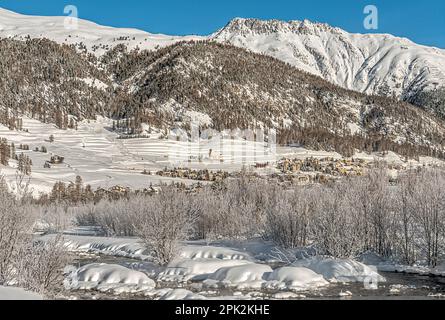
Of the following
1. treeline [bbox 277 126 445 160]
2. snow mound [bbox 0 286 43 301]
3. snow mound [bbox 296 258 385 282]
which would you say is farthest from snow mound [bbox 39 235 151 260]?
treeline [bbox 277 126 445 160]

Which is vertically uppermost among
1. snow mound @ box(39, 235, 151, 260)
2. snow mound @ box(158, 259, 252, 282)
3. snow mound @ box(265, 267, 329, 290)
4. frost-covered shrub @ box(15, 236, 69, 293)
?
frost-covered shrub @ box(15, 236, 69, 293)

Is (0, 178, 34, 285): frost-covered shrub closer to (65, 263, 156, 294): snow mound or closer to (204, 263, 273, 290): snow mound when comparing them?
(65, 263, 156, 294): snow mound

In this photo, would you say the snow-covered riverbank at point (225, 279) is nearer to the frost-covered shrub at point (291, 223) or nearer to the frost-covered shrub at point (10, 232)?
the frost-covered shrub at point (10, 232)

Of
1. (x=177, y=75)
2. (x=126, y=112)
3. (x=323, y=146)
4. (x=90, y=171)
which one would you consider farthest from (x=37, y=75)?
(x=323, y=146)

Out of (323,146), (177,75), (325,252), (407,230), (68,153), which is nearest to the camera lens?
(325,252)

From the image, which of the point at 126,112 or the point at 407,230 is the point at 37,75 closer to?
the point at 126,112

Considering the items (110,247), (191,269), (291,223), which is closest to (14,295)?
(191,269)
